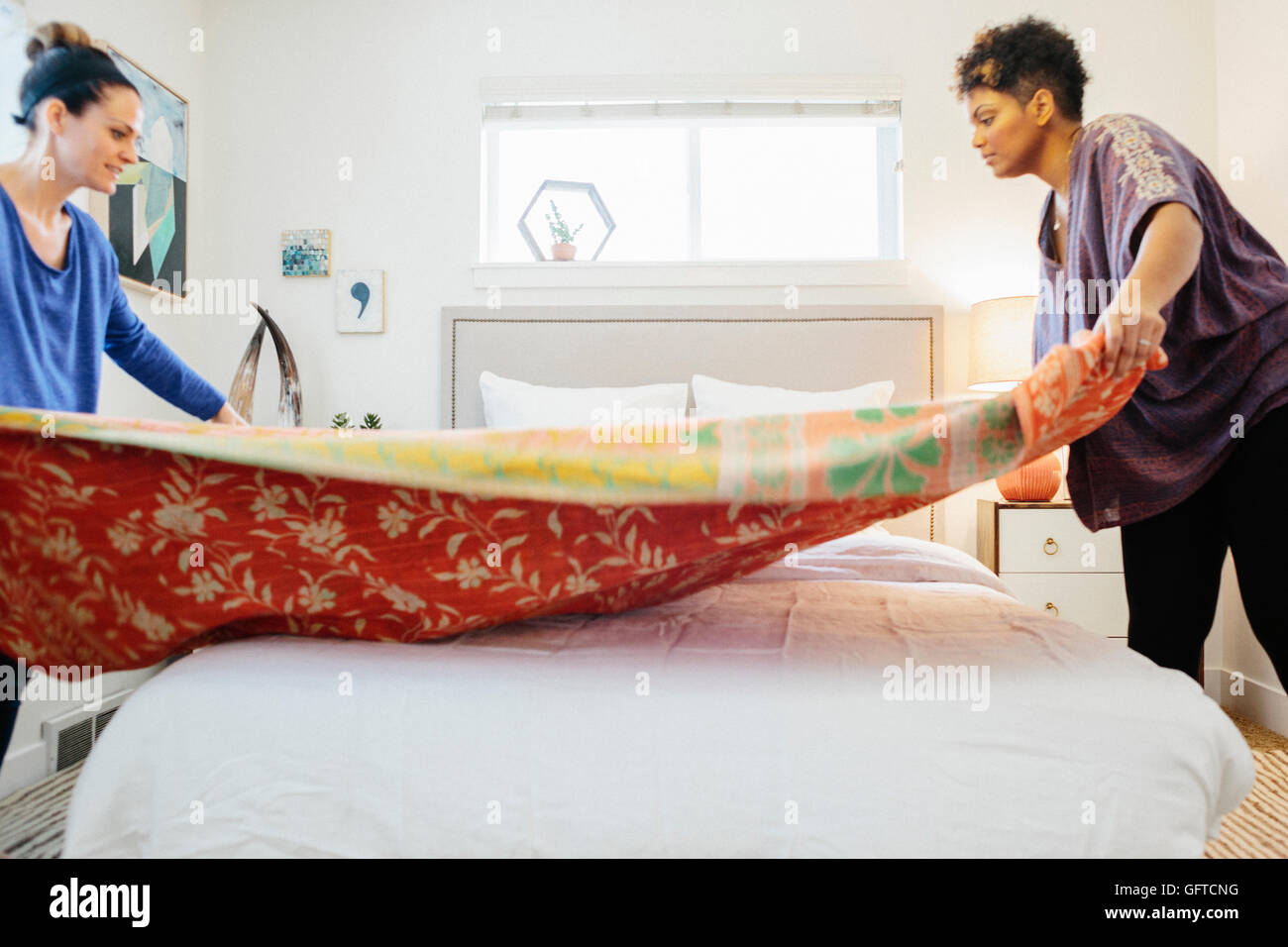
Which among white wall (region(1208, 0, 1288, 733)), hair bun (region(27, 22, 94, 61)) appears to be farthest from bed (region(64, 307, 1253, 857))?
white wall (region(1208, 0, 1288, 733))

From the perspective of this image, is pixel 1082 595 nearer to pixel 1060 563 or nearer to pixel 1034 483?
pixel 1060 563

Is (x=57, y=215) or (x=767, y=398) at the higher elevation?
(x=57, y=215)

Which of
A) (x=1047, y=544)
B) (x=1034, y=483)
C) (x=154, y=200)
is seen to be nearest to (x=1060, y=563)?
(x=1047, y=544)

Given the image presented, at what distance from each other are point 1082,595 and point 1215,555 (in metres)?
1.40

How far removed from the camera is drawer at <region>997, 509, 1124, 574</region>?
2363 mm

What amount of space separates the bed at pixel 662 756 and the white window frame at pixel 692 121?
2.28m

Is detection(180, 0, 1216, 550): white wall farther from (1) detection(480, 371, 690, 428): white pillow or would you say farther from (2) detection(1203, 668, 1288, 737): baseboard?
(2) detection(1203, 668, 1288, 737): baseboard

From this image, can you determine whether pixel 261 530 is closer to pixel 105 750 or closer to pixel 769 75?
pixel 105 750

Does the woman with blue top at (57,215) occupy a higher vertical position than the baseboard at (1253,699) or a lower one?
higher

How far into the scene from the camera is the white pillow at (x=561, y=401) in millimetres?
2457

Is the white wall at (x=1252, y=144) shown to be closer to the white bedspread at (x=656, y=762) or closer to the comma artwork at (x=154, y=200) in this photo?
the white bedspread at (x=656, y=762)

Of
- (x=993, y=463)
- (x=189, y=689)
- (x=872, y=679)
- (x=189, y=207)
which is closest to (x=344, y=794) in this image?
(x=189, y=689)

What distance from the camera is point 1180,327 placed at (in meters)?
1.06

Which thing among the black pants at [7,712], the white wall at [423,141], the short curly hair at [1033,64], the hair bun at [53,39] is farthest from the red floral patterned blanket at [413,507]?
the white wall at [423,141]
